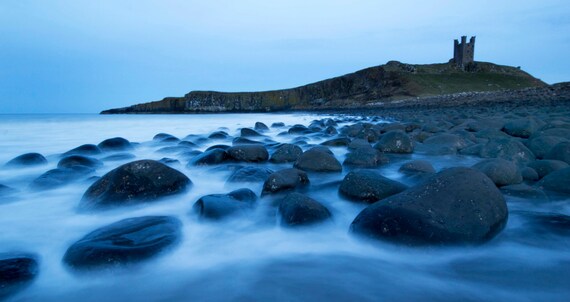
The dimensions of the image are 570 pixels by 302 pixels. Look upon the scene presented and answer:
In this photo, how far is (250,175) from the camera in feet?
10.3

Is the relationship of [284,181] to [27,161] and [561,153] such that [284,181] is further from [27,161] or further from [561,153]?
[27,161]

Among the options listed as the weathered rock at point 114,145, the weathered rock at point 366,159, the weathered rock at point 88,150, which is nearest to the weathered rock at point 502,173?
the weathered rock at point 366,159

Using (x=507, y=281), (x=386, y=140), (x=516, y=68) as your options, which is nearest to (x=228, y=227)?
(x=507, y=281)

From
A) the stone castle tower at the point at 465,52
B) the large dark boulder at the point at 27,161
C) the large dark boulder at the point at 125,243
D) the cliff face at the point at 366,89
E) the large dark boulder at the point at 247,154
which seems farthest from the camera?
the stone castle tower at the point at 465,52

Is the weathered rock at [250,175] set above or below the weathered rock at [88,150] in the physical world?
below

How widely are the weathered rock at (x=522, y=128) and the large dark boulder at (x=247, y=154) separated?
4.16 metres

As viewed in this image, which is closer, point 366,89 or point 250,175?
point 250,175

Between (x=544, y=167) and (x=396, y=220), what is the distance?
2069 millimetres

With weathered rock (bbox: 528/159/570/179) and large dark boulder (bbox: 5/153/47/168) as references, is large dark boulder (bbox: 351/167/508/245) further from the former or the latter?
large dark boulder (bbox: 5/153/47/168)

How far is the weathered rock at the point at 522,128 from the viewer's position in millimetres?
5188

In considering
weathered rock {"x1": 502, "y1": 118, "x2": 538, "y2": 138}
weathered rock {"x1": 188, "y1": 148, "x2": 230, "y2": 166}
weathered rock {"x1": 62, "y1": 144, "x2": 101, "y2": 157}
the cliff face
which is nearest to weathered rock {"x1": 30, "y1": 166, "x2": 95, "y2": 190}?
weathered rock {"x1": 188, "y1": 148, "x2": 230, "y2": 166}

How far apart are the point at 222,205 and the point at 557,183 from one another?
98.9 inches

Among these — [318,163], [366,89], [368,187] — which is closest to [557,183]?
[368,187]

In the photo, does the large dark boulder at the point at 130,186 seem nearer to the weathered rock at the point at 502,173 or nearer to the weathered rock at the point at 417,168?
the weathered rock at the point at 417,168
